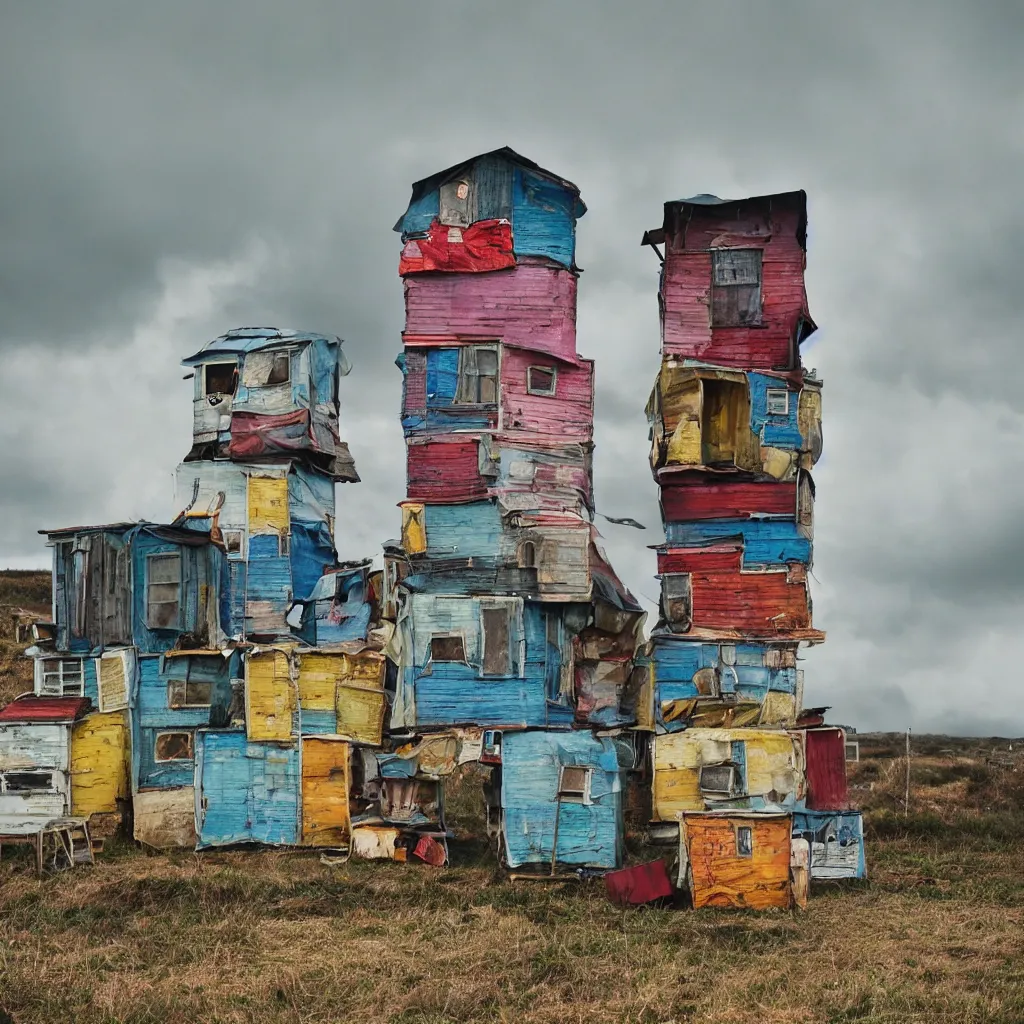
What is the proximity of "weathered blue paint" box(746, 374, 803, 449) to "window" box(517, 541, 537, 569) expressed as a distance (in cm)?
699

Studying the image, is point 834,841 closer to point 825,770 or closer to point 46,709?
point 825,770

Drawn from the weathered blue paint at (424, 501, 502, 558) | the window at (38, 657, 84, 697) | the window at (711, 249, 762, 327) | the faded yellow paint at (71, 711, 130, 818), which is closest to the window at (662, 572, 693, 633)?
the weathered blue paint at (424, 501, 502, 558)

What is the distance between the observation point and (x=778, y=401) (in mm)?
32125

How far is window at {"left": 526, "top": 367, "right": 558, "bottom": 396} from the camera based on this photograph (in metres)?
Result: 31.1

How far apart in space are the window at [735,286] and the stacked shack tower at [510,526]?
4034 mm

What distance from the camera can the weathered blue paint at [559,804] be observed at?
2694 centimetres

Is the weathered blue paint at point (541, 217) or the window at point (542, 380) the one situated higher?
the weathered blue paint at point (541, 217)

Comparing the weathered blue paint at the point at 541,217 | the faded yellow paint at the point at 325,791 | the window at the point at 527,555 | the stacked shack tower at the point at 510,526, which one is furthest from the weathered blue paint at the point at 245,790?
the weathered blue paint at the point at 541,217

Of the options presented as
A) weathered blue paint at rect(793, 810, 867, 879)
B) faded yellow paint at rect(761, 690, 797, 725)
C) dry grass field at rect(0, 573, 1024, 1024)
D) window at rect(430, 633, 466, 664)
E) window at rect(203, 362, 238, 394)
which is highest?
window at rect(203, 362, 238, 394)

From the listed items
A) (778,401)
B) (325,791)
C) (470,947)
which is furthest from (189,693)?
(778,401)

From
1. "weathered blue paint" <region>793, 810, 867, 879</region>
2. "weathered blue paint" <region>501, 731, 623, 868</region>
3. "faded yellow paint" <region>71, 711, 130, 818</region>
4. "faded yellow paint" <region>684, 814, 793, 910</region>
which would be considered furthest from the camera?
"faded yellow paint" <region>71, 711, 130, 818</region>

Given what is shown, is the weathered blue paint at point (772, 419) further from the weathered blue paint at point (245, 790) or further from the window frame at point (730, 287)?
the weathered blue paint at point (245, 790)

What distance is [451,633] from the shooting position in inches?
1120

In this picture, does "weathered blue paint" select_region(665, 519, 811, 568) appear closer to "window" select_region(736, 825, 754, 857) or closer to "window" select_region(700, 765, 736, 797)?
"window" select_region(700, 765, 736, 797)
